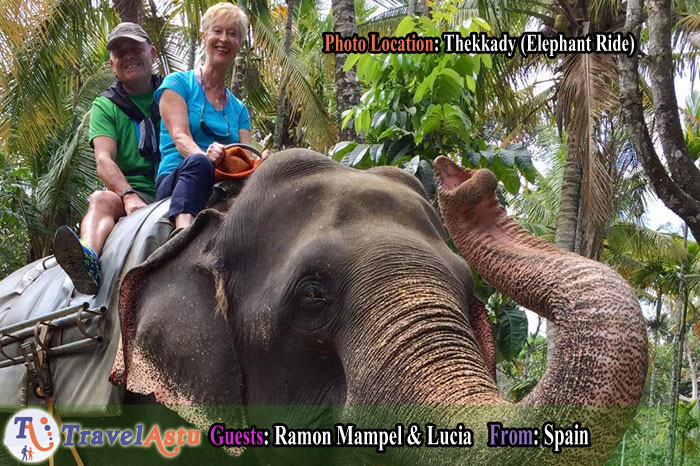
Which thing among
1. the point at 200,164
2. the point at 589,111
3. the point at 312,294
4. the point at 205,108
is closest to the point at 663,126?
the point at 205,108

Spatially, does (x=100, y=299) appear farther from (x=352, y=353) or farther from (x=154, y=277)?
(x=352, y=353)

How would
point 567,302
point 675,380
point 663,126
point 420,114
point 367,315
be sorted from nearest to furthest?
1. point 567,302
2. point 367,315
3. point 420,114
4. point 663,126
5. point 675,380

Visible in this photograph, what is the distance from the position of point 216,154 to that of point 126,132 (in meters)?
1.03

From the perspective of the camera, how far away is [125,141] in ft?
13.9

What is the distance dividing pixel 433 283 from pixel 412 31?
316 centimetres

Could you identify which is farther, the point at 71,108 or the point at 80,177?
the point at 71,108

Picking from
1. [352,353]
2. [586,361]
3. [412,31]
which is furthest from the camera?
[412,31]

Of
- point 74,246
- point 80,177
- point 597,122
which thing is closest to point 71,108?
point 80,177

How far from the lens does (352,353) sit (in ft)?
7.72

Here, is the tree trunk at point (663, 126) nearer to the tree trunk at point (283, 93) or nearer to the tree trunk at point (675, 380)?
the tree trunk at point (283, 93)

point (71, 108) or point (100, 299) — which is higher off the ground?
point (71, 108)

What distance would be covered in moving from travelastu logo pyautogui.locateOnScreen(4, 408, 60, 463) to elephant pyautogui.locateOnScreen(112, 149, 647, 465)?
61 centimetres

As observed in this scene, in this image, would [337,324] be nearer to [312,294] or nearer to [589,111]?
[312,294]

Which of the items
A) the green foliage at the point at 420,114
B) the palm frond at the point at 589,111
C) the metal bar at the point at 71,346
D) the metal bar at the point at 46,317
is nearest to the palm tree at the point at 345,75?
the green foliage at the point at 420,114
